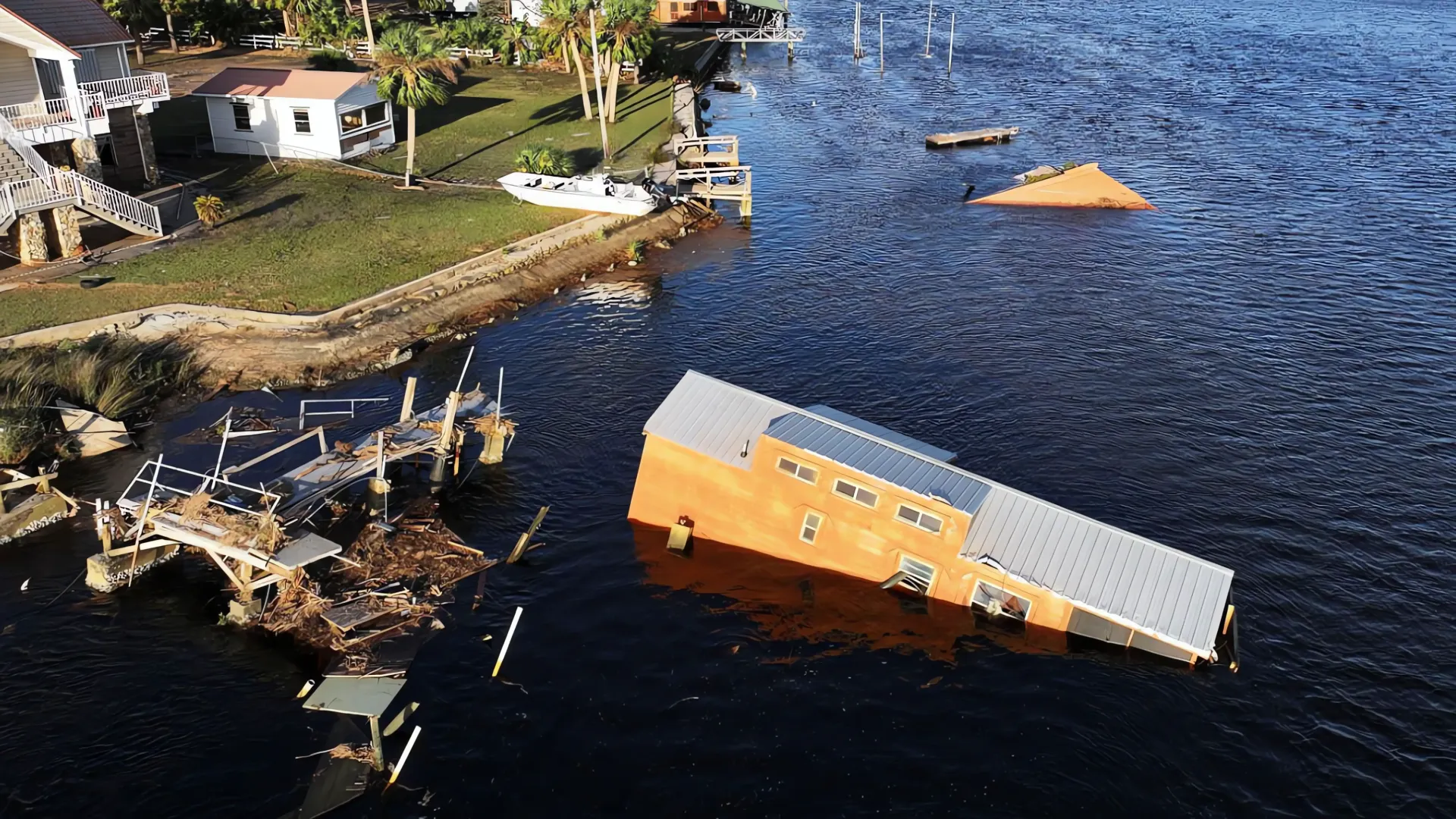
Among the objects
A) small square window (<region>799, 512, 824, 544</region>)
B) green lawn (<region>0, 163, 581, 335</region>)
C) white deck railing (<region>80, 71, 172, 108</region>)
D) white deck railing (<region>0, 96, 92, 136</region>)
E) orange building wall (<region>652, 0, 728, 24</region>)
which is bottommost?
small square window (<region>799, 512, 824, 544</region>)

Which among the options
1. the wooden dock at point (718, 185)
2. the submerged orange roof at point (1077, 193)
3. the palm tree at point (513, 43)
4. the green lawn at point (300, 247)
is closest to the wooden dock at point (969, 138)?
the submerged orange roof at point (1077, 193)

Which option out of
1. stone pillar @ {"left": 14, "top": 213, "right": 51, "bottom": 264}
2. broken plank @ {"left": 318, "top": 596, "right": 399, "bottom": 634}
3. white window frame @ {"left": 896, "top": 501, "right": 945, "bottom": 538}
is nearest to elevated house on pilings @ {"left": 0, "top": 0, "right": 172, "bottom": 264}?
stone pillar @ {"left": 14, "top": 213, "right": 51, "bottom": 264}

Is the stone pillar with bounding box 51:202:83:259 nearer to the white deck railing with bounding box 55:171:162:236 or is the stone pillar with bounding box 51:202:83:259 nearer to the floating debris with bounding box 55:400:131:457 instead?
the white deck railing with bounding box 55:171:162:236

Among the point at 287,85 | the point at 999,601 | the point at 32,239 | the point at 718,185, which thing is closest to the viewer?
the point at 999,601

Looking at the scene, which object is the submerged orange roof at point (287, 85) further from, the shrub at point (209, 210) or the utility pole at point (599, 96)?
the utility pole at point (599, 96)

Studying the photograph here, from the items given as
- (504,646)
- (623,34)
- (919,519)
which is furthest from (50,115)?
(919,519)

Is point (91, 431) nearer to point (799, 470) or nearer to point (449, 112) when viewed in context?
point (799, 470)
